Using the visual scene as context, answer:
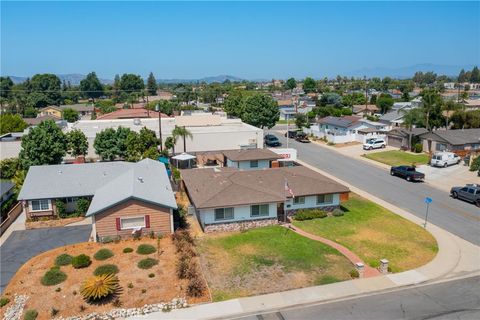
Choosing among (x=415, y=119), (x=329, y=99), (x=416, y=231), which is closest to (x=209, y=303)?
(x=416, y=231)

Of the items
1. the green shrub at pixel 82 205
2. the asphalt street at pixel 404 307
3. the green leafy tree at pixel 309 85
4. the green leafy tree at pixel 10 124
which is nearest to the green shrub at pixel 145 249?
the green shrub at pixel 82 205

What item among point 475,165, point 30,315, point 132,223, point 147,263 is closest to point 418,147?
point 475,165

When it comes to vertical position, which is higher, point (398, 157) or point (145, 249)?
point (398, 157)

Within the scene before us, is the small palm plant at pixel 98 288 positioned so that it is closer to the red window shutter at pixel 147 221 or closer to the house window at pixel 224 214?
the red window shutter at pixel 147 221

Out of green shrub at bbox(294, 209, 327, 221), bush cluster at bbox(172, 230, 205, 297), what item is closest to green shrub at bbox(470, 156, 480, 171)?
green shrub at bbox(294, 209, 327, 221)

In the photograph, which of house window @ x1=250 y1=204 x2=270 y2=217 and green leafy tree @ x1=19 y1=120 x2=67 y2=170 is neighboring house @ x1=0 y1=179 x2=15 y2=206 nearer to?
green leafy tree @ x1=19 y1=120 x2=67 y2=170

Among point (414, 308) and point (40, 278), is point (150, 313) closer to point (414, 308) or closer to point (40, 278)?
point (40, 278)

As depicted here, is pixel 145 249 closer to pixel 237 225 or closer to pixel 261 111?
pixel 237 225
